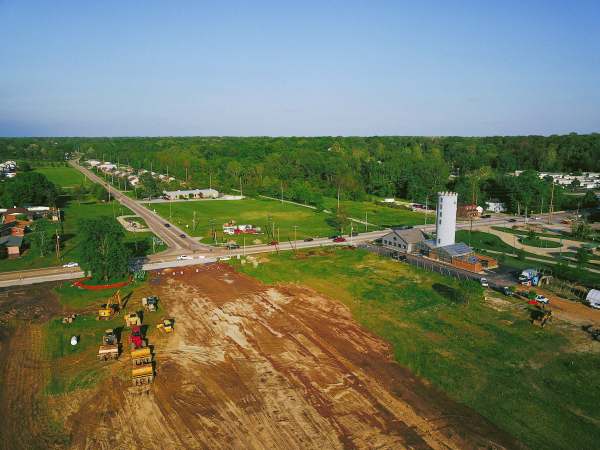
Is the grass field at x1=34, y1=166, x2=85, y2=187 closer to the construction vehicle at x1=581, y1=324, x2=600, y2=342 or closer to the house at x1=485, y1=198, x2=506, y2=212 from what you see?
the house at x1=485, y1=198, x2=506, y2=212

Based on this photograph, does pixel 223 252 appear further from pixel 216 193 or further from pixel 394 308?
pixel 216 193

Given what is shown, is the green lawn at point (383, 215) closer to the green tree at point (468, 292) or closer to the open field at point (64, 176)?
the green tree at point (468, 292)

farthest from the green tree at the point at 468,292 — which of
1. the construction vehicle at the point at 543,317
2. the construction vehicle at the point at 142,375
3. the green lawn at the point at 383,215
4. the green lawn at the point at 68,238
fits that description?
the green lawn at the point at 68,238

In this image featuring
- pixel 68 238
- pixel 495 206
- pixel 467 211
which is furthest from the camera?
pixel 495 206

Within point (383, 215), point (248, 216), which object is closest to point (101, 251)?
point (248, 216)

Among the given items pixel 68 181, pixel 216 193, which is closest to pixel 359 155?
pixel 216 193

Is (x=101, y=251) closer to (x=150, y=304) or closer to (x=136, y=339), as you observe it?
(x=150, y=304)

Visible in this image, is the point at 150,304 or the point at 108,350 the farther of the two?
the point at 150,304
